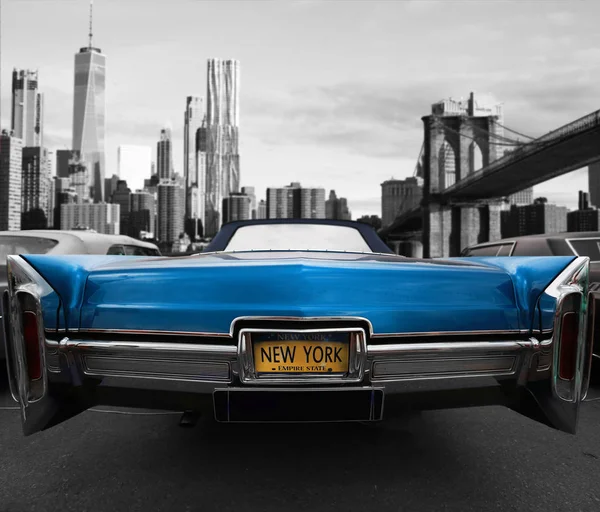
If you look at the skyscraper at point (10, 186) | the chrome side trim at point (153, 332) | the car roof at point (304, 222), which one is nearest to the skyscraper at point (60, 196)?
the skyscraper at point (10, 186)

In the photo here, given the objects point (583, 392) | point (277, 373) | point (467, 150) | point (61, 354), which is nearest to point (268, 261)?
point (277, 373)

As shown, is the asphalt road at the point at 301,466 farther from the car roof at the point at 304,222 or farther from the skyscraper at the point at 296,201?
the skyscraper at the point at 296,201

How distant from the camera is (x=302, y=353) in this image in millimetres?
1997

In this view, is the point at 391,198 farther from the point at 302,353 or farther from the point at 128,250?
the point at 302,353

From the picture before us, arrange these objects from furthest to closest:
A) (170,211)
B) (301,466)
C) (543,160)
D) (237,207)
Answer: (170,211) → (237,207) → (543,160) → (301,466)

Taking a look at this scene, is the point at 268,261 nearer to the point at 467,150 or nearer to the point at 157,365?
the point at 157,365

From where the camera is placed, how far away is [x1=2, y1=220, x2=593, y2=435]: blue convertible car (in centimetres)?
199

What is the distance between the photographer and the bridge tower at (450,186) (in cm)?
4991

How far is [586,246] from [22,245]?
4.88 m

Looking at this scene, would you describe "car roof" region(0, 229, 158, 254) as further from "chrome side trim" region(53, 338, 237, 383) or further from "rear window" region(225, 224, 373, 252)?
"chrome side trim" region(53, 338, 237, 383)

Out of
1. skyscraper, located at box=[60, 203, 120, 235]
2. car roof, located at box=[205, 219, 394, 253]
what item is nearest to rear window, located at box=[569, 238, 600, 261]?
car roof, located at box=[205, 219, 394, 253]

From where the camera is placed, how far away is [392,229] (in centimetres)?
6300

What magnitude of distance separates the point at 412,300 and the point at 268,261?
58cm

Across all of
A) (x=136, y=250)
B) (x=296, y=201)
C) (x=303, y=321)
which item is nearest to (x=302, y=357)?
(x=303, y=321)
